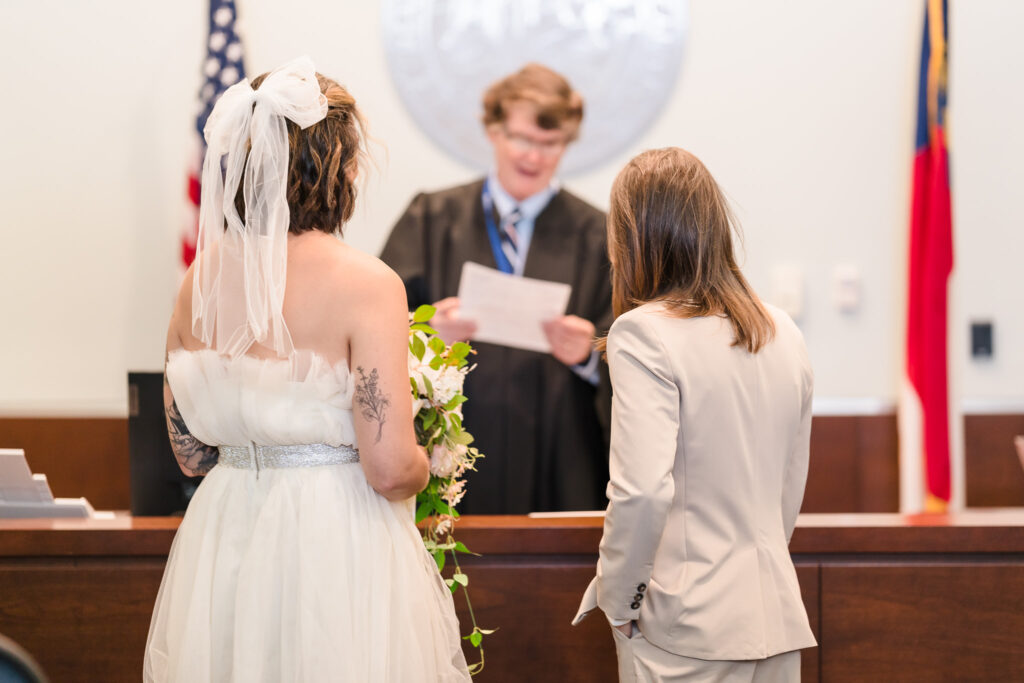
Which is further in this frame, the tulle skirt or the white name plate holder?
the white name plate holder

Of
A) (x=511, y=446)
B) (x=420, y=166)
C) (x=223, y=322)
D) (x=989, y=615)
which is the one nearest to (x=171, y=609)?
(x=223, y=322)

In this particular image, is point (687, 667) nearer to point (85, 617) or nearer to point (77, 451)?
point (85, 617)

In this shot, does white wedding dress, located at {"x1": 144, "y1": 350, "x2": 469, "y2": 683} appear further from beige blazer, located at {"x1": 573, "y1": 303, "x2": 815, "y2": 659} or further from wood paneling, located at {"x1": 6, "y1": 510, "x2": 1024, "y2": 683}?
wood paneling, located at {"x1": 6, "y1": 510, "x2": 1024, "y2": 683}

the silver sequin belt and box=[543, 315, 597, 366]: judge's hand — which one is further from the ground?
box=[543, 315, 597, 366]: judge's hand

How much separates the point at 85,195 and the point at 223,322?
9.29 ft

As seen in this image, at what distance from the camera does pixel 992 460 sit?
156 inches

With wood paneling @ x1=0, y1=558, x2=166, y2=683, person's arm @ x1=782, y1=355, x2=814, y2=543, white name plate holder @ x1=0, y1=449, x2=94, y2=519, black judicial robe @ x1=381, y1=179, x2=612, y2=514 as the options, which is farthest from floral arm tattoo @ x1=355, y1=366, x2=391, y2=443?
black judicial robe @ x1=381, y1=179, x2=612, y2=514

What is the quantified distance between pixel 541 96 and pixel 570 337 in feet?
3.33

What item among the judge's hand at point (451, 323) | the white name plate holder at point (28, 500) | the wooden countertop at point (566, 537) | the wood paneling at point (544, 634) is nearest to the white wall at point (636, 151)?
the judge's hand at point (451, 323)

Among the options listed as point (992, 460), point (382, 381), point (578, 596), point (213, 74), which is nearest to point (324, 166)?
point (382, 381)

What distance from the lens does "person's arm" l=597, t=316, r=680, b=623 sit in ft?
5.03

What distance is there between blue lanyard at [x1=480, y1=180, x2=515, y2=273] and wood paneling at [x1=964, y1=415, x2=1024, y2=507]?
206 centimetres

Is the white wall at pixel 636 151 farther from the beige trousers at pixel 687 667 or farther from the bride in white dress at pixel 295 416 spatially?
the beige trousers at pixel 687 667

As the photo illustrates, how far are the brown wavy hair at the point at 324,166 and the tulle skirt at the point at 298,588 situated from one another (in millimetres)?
449
